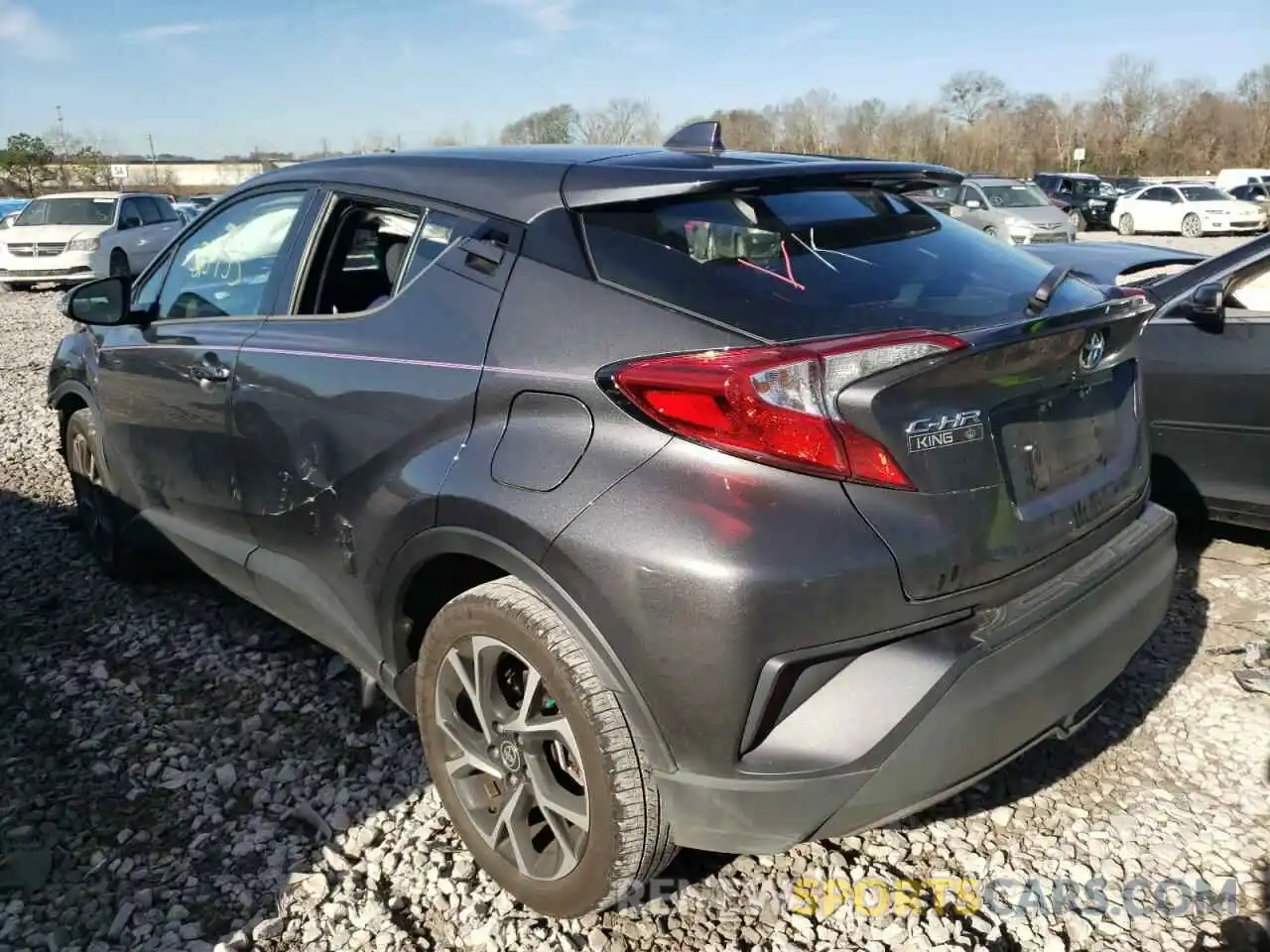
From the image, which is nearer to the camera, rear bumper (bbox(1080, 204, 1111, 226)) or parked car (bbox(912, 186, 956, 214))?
parked car (bbox(912, 186, 956, 214))

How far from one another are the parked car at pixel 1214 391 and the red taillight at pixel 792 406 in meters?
2.60

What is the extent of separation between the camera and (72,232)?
58.5 ft

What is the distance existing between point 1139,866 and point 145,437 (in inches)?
136

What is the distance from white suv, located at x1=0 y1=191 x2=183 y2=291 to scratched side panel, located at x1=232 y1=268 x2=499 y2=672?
53.5ft

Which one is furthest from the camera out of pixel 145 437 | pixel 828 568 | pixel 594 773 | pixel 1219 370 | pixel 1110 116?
pixel 1110 116

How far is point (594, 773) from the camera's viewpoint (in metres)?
2.02

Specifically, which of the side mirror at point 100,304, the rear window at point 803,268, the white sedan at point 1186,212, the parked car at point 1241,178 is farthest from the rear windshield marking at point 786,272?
the parked car at point 1241,178

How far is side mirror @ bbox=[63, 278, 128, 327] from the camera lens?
3.69 metres

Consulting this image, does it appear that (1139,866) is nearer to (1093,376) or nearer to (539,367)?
(1093,376)

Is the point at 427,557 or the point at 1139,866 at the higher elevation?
the point at 427,557

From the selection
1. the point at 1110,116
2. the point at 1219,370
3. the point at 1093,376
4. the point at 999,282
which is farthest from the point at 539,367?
the point at 1110,116

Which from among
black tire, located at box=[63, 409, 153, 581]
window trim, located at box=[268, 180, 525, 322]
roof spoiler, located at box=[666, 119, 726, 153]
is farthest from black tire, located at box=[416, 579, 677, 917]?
black tire, located at box=[63, 409, 153, 581]

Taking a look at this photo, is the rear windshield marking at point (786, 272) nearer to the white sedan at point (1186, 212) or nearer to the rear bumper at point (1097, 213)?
the white sedan at point (1186, 212)

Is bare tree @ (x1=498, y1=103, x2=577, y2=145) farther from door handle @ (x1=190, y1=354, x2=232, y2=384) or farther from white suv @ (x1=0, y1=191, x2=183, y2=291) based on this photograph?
door handle @ (x1=190, y1=354, x2=232, y2=384)
